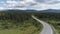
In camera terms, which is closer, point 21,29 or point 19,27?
point 21,29

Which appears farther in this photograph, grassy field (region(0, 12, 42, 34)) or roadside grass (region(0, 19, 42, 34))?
grassy field (region(0, 12, 42, 34))

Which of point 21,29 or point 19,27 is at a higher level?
point 21,29

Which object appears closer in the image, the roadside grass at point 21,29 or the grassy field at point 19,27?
the roadside grass at point 21,29
